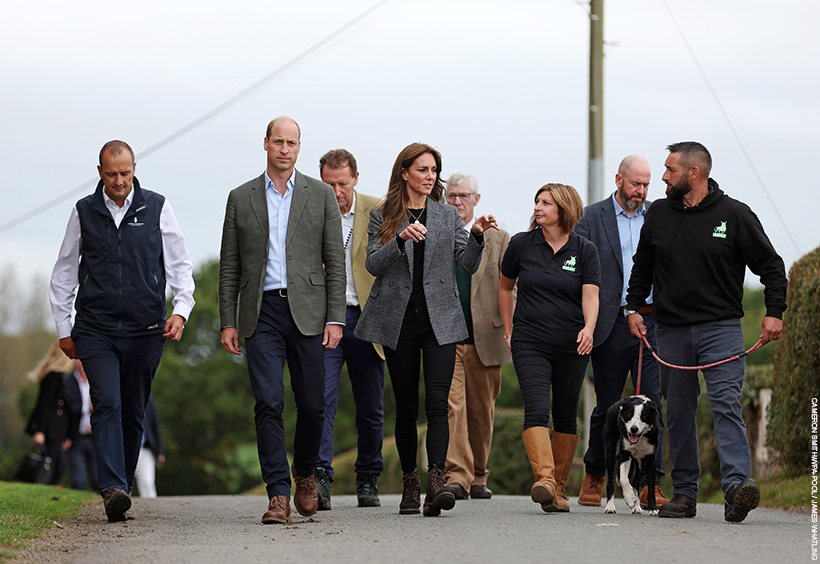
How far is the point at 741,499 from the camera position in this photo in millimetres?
6602

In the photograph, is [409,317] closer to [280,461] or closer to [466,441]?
[280,461]

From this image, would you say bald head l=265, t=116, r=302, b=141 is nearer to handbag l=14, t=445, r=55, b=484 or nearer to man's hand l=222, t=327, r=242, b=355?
man's hand l=222, t=327, r=242, b=355

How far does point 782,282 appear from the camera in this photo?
6.97 meters

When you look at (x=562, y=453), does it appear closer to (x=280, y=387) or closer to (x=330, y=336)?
(x=330, y=336)

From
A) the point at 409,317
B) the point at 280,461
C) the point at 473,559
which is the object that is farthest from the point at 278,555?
the point at 409,317

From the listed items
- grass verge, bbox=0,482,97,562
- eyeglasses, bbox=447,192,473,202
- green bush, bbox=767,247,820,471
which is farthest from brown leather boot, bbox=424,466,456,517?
green bush, bbox=767,247,820,471

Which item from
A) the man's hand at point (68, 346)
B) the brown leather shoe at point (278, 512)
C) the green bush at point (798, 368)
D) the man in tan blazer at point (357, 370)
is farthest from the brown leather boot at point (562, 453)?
the man's hand at point (68, 346)

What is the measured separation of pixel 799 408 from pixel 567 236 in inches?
124

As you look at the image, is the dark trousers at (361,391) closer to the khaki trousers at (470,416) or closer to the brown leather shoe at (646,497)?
the khaki trousers at (470,416)

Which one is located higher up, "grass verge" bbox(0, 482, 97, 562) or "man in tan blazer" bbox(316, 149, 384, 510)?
"man in tan blazer" bbox(316, 149, 384, 510)

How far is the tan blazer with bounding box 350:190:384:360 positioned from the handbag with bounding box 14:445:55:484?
20.9 feet

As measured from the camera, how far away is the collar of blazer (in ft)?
23.2

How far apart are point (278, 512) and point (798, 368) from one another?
4.98 m

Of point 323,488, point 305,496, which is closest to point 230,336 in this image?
point 305,496
